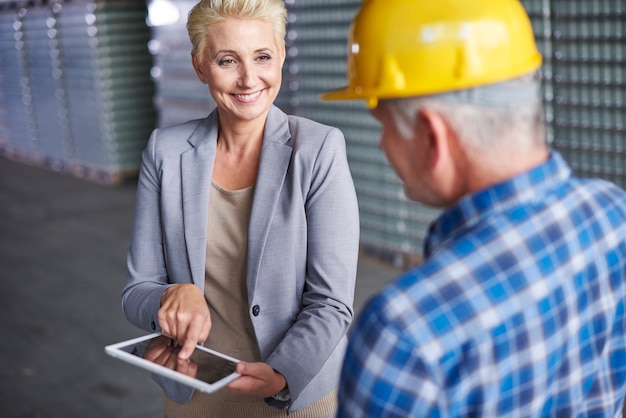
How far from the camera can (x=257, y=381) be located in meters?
1.65

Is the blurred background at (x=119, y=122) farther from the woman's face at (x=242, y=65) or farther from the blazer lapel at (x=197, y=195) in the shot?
the woman's face at (x=242, y=65)

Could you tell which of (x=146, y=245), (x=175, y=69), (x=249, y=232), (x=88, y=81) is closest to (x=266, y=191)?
(x=249, y=232)

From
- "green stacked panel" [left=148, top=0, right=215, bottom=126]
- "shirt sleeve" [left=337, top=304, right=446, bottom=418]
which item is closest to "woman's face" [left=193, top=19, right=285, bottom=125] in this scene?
"shirt sleeve" [left=337, top=304, right=446, bottom=418]

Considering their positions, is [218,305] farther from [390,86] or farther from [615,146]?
[615,146]

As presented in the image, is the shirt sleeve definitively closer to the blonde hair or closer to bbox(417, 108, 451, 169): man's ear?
bbox(417, 108, 451, 169): man's ear

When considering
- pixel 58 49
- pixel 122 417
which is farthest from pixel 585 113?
pixel 58 49

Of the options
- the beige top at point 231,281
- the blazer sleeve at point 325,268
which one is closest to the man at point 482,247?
the blazer sleeve at point 325,268

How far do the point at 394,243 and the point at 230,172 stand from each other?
174 inches

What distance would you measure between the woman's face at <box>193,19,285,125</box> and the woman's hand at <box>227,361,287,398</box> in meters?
0.61

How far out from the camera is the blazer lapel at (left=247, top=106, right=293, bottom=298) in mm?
1847

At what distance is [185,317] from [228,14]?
2.30 ft

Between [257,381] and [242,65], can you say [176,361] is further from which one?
[242,65]

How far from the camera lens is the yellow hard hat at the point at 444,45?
1125mm

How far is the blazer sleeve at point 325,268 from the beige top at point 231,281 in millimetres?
152
